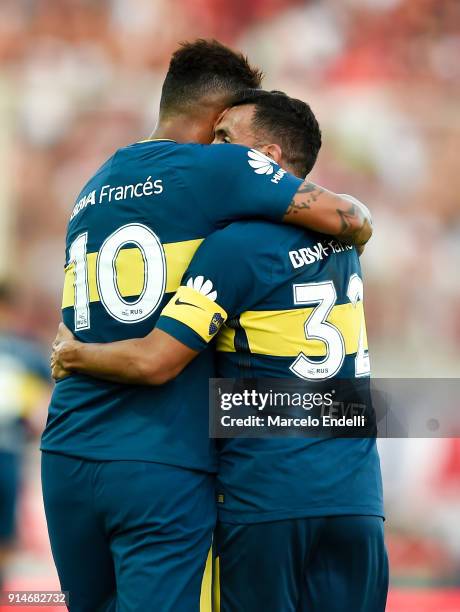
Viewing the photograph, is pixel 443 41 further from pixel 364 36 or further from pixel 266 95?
pixel 266 95

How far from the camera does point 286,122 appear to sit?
10.0ft

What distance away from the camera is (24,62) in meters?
8.41

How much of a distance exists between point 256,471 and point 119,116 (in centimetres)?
616

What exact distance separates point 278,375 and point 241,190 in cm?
52

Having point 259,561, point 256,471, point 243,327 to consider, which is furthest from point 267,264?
point 259,561

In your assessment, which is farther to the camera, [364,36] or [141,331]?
[364,36]

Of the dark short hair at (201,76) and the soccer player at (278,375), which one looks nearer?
the soccer player at (278,375)

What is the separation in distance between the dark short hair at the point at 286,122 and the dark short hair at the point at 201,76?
0.26 ft

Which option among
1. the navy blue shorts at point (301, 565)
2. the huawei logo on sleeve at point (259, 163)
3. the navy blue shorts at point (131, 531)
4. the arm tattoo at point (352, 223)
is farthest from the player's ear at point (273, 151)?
the navy blue shorts at point (301, 565)

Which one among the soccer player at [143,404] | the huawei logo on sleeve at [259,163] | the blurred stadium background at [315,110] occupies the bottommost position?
the soccer player at [143,404]

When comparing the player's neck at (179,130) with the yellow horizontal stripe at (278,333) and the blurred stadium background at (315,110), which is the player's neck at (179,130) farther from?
the blurred stadium background at (315,110)

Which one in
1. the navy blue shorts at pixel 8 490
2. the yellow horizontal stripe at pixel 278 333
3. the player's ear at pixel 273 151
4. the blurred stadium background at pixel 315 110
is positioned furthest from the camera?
the blurred stadium background at pixel 315 110

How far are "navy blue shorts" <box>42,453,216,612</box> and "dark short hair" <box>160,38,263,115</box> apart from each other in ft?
3.88

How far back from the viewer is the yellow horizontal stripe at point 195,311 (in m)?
2.60
